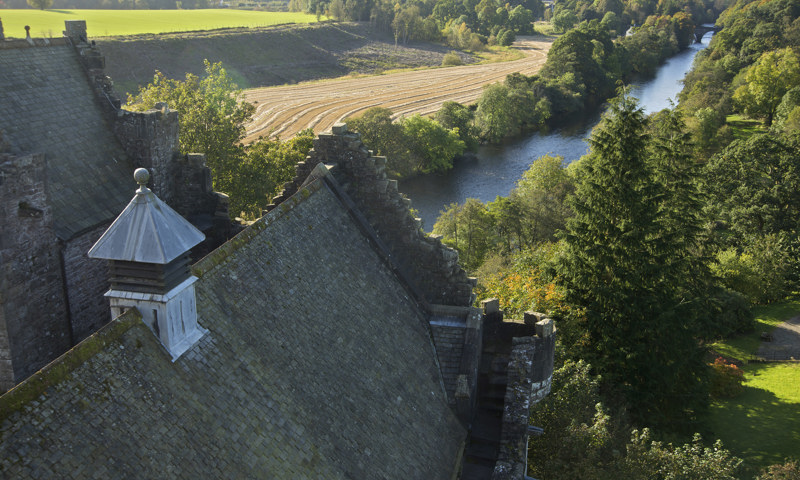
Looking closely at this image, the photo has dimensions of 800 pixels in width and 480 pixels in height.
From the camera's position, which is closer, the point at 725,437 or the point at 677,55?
the point at 725,437

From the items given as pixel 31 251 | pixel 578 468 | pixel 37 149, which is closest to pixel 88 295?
pixel 31 251

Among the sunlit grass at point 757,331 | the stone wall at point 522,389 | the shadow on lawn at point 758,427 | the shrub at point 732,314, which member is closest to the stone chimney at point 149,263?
the stone wall at point 522,389

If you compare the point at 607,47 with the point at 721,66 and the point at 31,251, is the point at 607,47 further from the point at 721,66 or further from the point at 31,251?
the point at 31,251

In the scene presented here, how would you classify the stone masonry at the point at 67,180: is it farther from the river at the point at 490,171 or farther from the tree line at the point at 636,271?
the river at the point at 490,171

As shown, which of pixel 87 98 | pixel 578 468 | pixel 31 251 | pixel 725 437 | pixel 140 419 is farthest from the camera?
pixel 725 437

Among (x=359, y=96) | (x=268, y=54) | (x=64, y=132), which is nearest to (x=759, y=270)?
(x=64, y=132)

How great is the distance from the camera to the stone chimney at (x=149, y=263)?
10.5 meters

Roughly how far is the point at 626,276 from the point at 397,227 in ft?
56.9

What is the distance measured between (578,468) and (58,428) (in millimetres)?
15262

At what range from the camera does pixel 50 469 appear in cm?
841

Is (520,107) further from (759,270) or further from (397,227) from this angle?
(397,227)

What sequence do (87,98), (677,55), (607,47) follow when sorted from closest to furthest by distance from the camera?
(87,98) < (607,47) < (677,55)

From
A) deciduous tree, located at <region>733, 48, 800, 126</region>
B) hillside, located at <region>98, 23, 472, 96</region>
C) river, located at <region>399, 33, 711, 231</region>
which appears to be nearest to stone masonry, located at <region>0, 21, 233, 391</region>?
river, located at <region>399, 33, 711, 231</region>

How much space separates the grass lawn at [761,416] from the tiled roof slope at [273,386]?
24328 mm
